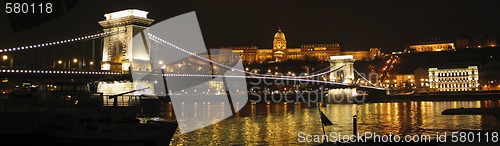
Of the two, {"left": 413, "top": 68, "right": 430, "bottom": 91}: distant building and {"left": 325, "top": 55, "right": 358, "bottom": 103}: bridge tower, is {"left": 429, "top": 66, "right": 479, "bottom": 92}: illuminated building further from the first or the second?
{"left": 325, "top": 55, "right": 358, "bottom": 103}: bridge tower

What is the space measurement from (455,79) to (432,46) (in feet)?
132

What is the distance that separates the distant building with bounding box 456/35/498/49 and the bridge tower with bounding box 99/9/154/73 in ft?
349

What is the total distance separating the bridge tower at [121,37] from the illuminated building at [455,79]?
218 feet

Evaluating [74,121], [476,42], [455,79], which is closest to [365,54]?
[476,42]

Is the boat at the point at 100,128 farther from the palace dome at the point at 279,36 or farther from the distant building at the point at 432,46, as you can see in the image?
the palace dome at the point at 279,36

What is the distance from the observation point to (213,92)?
63.7 m

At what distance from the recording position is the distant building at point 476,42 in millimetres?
125188

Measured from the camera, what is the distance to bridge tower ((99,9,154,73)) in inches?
1409

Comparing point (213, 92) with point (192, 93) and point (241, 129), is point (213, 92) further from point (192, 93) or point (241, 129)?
point (241, 129)

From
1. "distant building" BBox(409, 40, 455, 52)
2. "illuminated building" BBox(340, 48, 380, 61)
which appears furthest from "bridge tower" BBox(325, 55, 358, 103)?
"illuminated building" BBox(340, 48, 380, 61)

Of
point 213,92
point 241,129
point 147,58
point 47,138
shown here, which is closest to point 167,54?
point 147,58

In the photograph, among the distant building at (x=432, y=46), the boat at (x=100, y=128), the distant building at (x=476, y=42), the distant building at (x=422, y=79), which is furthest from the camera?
the distant building at (x=432, y=46)

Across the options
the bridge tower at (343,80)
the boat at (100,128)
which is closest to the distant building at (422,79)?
the bridge tower at (343,80)

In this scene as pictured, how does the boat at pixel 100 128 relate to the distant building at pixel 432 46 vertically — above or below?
below
